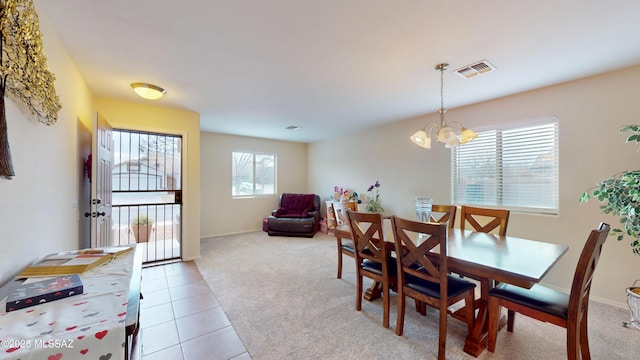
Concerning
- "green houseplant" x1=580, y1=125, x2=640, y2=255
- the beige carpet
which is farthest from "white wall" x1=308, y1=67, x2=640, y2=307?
"green houseplant" x1=580, y1=125, x2=640, y2=255

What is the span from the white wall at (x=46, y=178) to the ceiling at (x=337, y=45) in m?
0.29

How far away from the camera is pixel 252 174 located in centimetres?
639

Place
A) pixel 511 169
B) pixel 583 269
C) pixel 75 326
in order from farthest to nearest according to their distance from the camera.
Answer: pixel 511 169, pixel 583 269, pixel 75 326

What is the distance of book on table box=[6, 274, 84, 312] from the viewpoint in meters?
0.98

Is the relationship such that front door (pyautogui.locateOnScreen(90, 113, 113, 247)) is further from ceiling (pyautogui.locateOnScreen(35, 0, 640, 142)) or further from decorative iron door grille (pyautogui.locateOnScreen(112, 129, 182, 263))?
decorative iron door grille (pyautogui.locateOnScreen(112, 129, 182, 263))

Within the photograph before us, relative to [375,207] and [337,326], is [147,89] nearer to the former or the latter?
[337,326]

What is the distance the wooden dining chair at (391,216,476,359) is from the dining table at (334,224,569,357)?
8cm

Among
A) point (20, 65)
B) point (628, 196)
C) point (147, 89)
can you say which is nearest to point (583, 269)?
point (628, 196)

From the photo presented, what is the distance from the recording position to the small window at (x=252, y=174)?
612cm

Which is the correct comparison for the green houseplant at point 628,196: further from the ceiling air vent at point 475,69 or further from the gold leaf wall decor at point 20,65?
the gold leaf wall decor at point 20,65

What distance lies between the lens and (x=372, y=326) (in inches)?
85.7

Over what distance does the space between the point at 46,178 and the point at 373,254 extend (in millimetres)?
2630

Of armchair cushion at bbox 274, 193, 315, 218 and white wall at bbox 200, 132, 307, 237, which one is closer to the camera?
white wall at bbox 200, 132, 307, 237

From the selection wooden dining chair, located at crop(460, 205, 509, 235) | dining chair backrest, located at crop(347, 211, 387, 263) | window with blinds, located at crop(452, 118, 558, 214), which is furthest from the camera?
window with blinds, located at crop(452, 118, 558, 214)
